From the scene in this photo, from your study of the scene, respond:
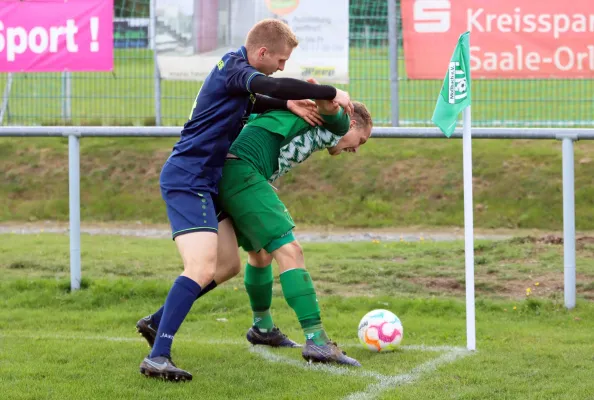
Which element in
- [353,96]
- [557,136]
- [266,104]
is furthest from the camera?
[353,96]

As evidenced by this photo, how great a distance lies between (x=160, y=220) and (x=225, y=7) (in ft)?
9.47

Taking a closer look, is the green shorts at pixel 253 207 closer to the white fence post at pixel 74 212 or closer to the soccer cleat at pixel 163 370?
the soccer cleat at pixel 163 370

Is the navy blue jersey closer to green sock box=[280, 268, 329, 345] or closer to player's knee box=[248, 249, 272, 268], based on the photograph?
green sock box=[280, 268, 329, 345]

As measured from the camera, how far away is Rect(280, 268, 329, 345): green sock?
5852 millimetres

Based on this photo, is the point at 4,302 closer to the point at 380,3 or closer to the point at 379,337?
the point at 379,337

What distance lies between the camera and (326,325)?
7.39m

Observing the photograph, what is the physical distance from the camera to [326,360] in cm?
582

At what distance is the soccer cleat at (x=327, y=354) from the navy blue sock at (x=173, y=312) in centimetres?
79

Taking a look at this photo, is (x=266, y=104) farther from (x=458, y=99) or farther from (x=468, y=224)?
(x=468, y=224)

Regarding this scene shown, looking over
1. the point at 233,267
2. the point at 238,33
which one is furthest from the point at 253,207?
the point at 238,33

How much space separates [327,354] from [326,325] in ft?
5.17

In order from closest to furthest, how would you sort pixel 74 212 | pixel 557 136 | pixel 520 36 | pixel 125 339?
pixel 125 339
pixel 557 136
pixel 74 212
pixel 520 36

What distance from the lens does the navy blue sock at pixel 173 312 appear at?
18.1 feet

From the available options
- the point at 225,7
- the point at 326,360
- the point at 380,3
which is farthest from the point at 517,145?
the point at 326,360
